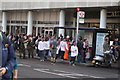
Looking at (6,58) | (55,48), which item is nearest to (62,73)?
(55,48)

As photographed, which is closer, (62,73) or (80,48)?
(62,73)

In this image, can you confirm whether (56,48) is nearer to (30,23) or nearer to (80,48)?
(80,48)

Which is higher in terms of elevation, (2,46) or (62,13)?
(62,13)

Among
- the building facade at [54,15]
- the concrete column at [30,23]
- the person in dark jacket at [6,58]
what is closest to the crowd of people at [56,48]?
the building facade at [54,15]

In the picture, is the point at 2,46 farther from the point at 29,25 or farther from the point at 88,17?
the point at 29,25

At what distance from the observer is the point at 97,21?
90.6 ft

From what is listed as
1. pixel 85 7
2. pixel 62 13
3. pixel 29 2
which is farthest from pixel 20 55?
pixel 29 2

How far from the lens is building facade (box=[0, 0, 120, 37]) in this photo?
24969 mm

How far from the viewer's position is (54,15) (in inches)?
1248

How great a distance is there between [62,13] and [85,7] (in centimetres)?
413

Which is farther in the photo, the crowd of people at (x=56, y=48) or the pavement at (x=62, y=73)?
the crowd of people at (x=56, y=48)

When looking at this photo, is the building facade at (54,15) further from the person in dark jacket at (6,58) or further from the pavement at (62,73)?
the person in dark jacket at (6,58)

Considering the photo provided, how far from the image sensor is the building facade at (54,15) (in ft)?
81.9

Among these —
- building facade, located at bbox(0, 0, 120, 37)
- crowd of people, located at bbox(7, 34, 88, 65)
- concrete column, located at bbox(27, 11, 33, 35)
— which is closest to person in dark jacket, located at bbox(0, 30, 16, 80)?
crowd of people, located at bbox(7, 34, 88, 65)
